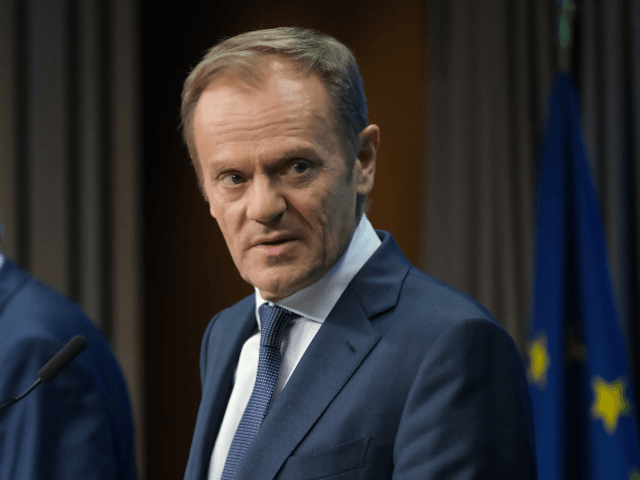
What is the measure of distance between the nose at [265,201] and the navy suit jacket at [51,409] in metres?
0.50

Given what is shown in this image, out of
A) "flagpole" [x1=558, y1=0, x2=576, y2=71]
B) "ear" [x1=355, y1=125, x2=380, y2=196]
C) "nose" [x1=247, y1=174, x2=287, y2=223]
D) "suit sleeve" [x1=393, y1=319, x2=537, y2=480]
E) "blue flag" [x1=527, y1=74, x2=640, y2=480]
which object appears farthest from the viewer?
"flagpole" [x1=558, y1=0, x2=576, y2=71]

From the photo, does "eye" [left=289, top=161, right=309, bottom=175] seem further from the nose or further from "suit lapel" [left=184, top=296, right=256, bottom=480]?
"suit lapel" [left=184, top=296, right=256, bottom=480]

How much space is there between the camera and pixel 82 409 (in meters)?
1.12

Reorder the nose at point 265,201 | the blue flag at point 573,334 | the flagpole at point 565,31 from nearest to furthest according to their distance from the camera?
the nose at point 265,201, the blue flag at point 573,334, the flagpole at point 565,31

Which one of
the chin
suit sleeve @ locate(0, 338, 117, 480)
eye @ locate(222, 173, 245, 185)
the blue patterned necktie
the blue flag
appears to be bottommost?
the blue flag

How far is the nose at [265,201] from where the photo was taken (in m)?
0.90

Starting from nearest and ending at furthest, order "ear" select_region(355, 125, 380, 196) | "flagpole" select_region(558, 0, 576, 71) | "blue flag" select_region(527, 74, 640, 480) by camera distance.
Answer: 1. "ear" select_region(355, 125, 380, 196)
2. "blue flag" select_region(527, 74, 640, 480)
3. "flagpole" select_region(558, 0, 576, 71)

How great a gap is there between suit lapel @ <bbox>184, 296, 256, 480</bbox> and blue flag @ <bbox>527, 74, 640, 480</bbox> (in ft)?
5.23

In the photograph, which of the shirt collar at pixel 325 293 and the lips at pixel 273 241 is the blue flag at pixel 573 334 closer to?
the shirt collar at pixel 325 293

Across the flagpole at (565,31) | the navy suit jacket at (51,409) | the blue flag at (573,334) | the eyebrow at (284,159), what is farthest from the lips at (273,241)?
the flagpole at (565,31)

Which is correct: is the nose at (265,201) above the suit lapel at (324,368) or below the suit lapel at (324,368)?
above

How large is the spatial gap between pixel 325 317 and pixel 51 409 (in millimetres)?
511

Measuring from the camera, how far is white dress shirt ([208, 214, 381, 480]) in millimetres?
987

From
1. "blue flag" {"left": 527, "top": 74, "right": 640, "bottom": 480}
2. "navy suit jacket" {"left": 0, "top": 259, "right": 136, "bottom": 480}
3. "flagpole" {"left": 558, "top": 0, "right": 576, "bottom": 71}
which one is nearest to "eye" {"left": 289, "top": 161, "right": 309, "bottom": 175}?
"navy suit jacket" {"left": 0, "top": 259, "right": 136, "bottom": 480}
